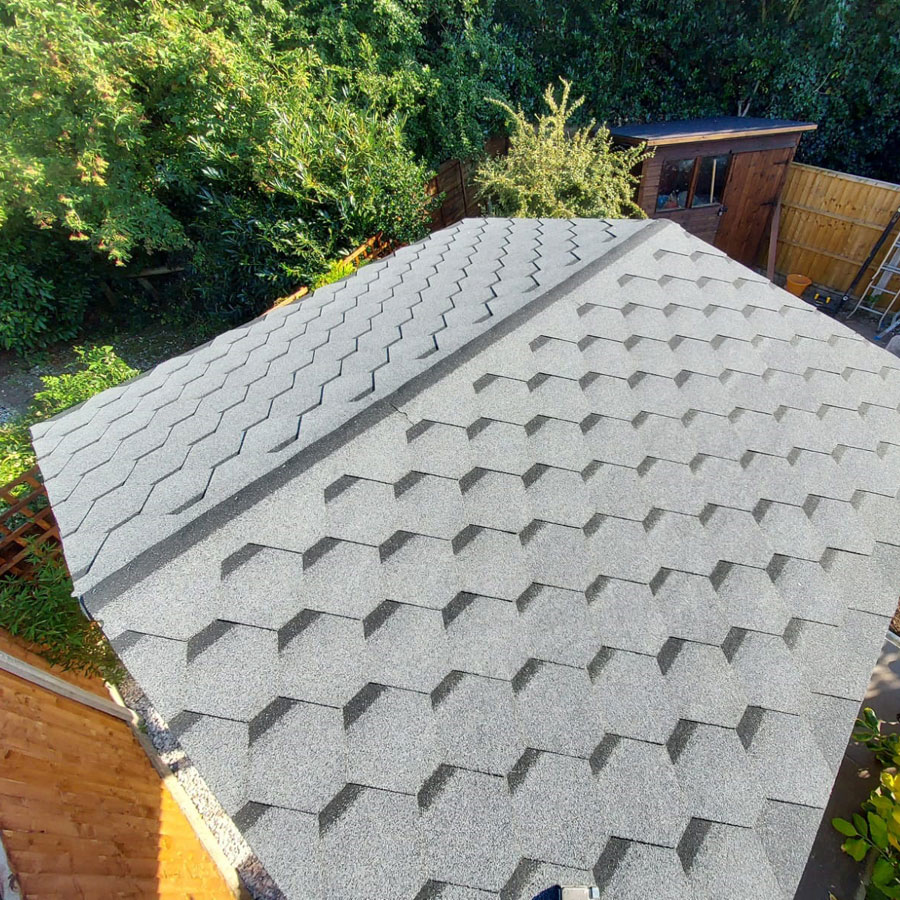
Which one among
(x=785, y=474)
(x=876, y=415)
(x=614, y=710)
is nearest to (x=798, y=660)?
(x=614, y=710)

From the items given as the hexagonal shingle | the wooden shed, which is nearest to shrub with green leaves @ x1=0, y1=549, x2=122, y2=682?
the hexagonal shingle

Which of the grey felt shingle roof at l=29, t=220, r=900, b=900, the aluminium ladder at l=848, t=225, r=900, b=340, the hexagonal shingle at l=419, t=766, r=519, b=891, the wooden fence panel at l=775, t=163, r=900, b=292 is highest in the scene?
the wooden fence panel at l=775, t=163, r=900, b=292

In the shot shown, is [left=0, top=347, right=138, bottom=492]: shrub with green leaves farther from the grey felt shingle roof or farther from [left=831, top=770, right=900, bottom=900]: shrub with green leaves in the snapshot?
[left=831, top=770, right=900, bottom=900]: shrub with green leaves

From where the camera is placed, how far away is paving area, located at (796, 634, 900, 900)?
3.43 metres

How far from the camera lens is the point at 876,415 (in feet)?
9.65

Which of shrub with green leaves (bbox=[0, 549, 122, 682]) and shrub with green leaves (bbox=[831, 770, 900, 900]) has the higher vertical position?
shrub with green leaves (bbox=[831, 770, 900, 900])

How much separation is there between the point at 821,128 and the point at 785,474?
15.5m

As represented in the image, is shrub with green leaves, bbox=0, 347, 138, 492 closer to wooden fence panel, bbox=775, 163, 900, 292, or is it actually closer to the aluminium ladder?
wooden fence panel, bbox=775, 163, 900, 292

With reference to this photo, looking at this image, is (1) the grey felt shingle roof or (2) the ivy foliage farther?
(2) the ivy foliage

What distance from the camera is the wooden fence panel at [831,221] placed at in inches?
413

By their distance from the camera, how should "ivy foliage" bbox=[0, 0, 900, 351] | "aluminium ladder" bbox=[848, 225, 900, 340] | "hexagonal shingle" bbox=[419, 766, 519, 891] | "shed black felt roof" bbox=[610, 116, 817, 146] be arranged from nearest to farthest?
"hexagonal shingle" bbox=[419, 766, 519, 891] → "ivy foliage" bbox=[0, 0, 900, 351] → "shed black felt roof" bbox=[610, 116, 817, 146] → "aluminium ladder" bbox=[848, 225, 900, 340]

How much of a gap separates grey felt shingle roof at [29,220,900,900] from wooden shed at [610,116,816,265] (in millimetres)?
9176

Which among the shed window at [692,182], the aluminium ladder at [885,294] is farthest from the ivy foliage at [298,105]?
the aluminium ladder at [885,294]

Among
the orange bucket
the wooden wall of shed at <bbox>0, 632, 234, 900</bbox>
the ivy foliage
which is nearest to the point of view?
the wooden wall of shed at <bbox>0, 632, 234, 900</bbox>
